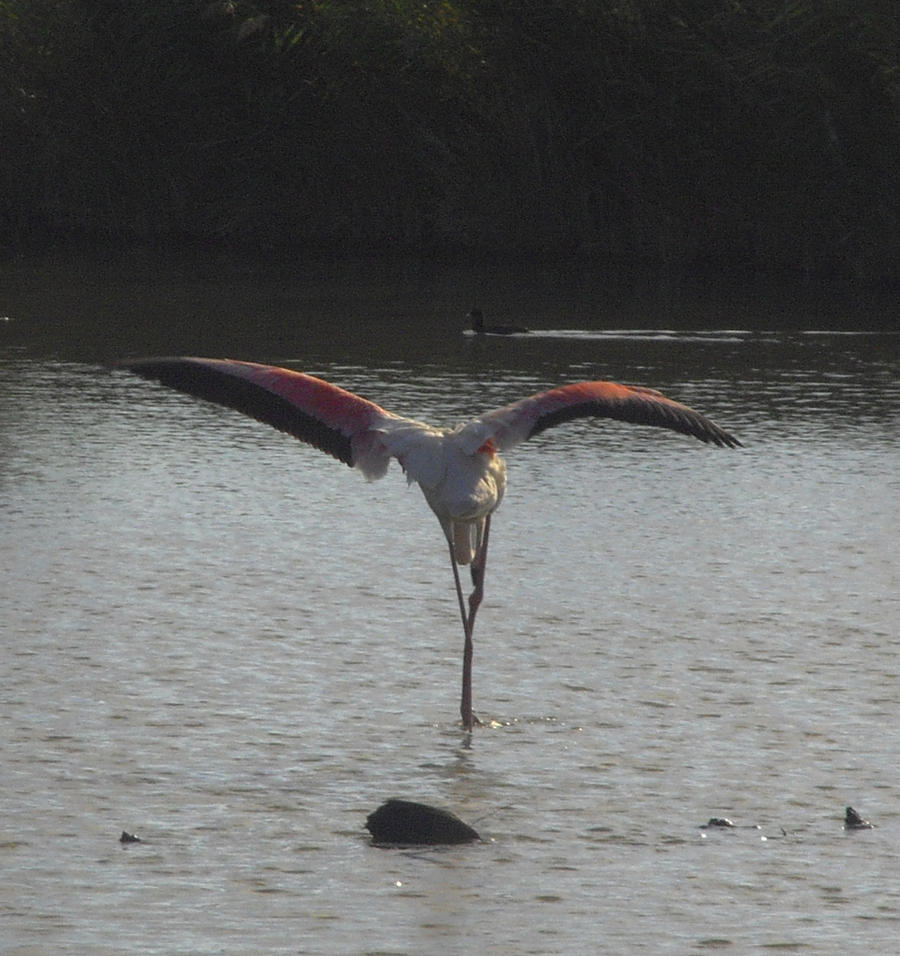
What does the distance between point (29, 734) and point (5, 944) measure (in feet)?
5.63

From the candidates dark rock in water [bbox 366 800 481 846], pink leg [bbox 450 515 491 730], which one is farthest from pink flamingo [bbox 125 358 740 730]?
dark rock in water [bbox 366 800 481 846]

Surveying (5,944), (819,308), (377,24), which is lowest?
(5,944)

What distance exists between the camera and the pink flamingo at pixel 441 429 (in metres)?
6.31

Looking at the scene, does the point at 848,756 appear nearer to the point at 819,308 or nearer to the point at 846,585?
the point at 846,585

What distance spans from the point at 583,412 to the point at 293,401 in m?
0.93

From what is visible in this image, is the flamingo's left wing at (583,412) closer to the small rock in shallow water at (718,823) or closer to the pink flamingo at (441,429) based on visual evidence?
the pink flamingo at (441,429)

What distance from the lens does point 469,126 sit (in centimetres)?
3228

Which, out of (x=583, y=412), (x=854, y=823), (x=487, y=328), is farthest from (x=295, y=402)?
(x=487, y=328)

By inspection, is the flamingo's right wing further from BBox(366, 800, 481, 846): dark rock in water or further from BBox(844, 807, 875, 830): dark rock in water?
BBox(844, 807, 875, 830): dark rock in water

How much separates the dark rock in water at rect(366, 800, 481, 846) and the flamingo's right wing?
1441 mm

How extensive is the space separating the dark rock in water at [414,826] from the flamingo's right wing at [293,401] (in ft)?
4.73

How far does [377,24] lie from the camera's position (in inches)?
1273

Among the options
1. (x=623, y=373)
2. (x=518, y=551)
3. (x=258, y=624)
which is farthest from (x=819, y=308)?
(x=258, y=624)

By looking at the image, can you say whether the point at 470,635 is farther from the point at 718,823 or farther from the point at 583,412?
the point at 718,823
